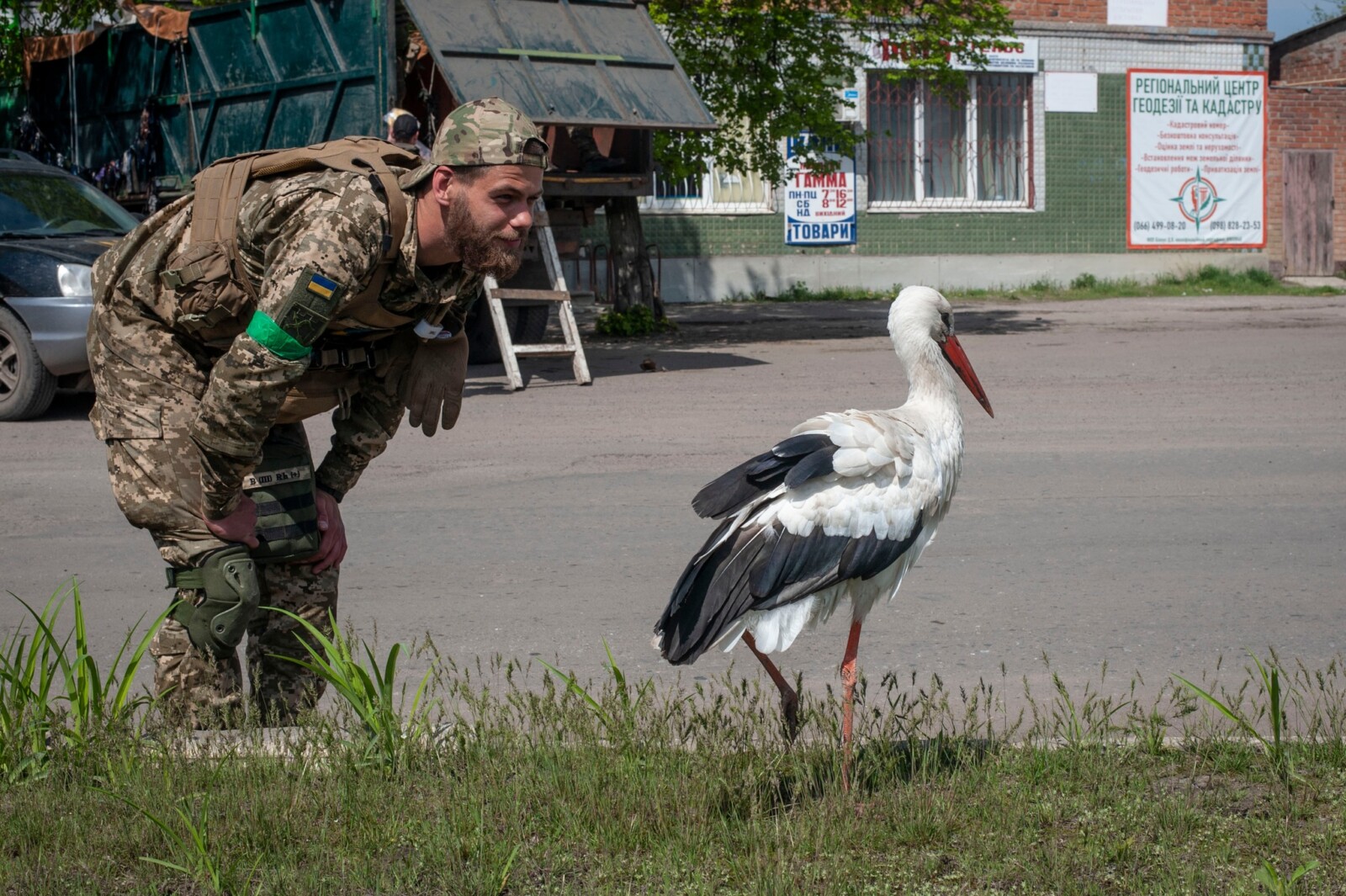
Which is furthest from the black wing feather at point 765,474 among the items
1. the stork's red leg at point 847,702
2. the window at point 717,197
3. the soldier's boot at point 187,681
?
the window at point 717,197

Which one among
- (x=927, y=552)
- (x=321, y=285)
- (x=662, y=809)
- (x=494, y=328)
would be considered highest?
(x=321, y=285)

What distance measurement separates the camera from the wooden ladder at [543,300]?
12.5 metres

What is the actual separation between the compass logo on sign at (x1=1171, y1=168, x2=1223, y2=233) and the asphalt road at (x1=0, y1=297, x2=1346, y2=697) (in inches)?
537

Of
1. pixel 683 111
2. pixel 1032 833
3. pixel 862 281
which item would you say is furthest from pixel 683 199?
pixel 1032 833

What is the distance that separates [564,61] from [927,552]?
734cm

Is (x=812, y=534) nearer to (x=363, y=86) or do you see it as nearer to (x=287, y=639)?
(x=287, y=639)

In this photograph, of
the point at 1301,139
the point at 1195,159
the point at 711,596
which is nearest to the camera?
the point at 711,596

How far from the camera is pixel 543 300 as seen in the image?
13.0m

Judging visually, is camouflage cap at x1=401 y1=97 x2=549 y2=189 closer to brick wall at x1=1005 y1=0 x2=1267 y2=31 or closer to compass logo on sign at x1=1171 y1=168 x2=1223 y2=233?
brick wall at x1=1005 y1=0 x2=1267 y2=31

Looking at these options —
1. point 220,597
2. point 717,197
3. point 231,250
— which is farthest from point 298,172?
point 717,197

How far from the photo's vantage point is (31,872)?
317cm

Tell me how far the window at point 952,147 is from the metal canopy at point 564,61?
12079mm

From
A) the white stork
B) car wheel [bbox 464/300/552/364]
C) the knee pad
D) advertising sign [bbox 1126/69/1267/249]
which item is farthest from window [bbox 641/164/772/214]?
the knee pad

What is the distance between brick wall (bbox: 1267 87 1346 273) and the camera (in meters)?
27.0
